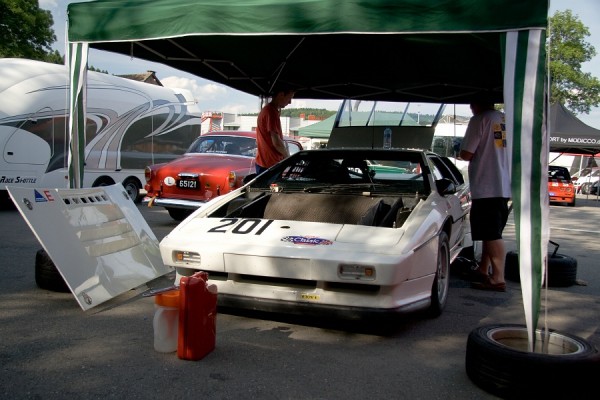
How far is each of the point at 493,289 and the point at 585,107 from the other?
111ft

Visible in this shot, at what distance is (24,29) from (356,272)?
22841 millimetres

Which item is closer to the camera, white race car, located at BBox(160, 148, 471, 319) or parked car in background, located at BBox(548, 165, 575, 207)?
white race car, located at BBox(160, 148, 471, 319)

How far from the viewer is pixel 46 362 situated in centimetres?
310

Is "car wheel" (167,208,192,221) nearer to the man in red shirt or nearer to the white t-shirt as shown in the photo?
the man in red shirt

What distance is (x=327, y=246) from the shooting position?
11.9 feet

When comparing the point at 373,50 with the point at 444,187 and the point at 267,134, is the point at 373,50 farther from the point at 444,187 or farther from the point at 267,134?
the point at 444,187

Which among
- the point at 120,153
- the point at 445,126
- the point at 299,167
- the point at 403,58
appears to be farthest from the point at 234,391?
the point at 445,126

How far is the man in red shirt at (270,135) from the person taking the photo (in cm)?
655

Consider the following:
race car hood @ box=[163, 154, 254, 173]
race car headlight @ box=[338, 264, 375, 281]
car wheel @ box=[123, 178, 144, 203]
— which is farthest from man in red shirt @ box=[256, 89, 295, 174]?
car wheel @ box=[123, 178, 144, 203]

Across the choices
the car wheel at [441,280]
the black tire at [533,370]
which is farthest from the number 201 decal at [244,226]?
the black tire at [533,370]

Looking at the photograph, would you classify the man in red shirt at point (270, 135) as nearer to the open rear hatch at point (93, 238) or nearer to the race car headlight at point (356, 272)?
the open rear hatch at point (93, 238)

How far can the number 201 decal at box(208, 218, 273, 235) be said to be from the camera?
3966mm

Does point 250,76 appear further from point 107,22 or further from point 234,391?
point 234,391

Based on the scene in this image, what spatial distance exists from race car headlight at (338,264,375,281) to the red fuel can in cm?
88
